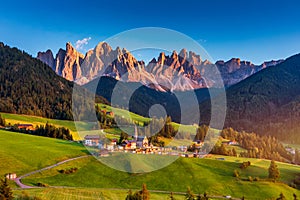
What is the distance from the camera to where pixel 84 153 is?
285 ft

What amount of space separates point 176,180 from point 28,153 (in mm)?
37517

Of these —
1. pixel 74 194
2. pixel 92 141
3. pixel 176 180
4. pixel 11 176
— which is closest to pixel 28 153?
pixel 11 176

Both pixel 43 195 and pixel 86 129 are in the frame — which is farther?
pixel 86 129

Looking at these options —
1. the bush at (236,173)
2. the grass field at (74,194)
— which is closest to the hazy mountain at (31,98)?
the bush at (236,173)

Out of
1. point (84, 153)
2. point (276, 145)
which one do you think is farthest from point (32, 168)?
point (276, 145)

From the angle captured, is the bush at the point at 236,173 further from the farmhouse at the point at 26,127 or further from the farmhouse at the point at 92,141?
the farmhouse at the point at 26,127

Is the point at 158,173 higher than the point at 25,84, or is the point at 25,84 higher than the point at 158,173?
the point at 25,84

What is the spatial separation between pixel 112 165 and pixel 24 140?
32.3 m

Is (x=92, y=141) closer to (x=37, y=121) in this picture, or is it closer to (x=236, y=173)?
(x=37, y=121)

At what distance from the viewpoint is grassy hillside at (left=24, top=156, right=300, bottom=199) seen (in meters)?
67.1

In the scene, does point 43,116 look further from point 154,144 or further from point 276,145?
point 276,145

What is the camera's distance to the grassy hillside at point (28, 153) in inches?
2716

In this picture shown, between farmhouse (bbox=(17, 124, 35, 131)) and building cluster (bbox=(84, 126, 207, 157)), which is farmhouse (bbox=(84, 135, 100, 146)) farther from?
farmhouse (bbox=(17, 124, 35, 131))

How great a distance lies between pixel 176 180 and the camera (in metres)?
72.3
